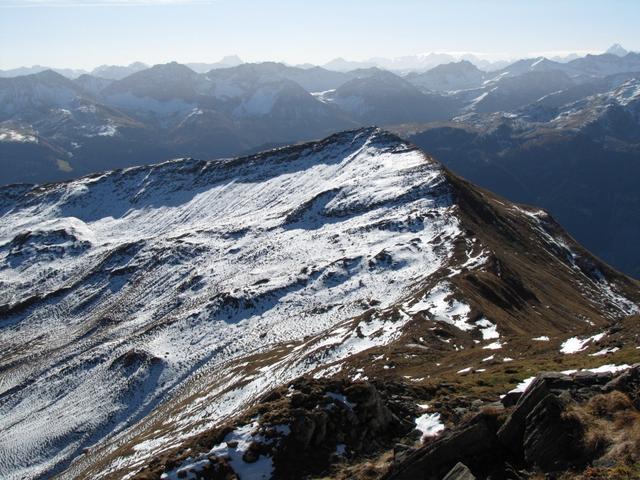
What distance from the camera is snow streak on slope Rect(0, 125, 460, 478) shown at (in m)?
92.8

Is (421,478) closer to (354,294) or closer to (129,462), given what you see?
(129,462)

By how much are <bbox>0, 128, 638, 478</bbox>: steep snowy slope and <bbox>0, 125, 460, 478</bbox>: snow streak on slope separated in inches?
17.5

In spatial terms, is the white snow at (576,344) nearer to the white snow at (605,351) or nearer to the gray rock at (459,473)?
the white snow at (605,351)

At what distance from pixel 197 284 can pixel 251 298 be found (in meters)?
24.6

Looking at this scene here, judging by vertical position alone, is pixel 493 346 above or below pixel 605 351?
below

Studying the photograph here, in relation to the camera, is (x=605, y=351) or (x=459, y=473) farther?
(x=605, y=351)

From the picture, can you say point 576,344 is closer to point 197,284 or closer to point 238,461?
point 238,461

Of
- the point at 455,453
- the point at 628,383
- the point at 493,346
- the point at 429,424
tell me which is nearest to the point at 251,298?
the point at 493,346

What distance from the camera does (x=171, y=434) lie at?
62875 millimetres

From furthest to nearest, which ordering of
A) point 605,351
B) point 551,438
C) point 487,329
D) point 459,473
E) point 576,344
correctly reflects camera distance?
1. point 487,329
2. point 576,344
3. point 605,351
4. point 551,438
5. point 459,473

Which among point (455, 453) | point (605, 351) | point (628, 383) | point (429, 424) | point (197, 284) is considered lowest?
point (197, 284)

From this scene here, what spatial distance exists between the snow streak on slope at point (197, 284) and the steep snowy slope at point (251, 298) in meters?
0.45

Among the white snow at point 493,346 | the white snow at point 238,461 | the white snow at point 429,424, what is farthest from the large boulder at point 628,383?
the white snow at point 493,346

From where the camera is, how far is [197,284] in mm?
131250
